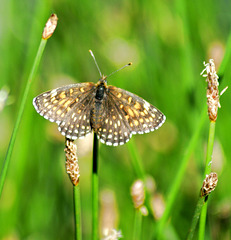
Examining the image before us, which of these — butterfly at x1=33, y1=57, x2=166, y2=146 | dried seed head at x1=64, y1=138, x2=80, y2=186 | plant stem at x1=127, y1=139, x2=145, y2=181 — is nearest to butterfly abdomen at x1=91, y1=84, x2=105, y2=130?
butterfly at x1=33, y1=57, x2=166, y2=146

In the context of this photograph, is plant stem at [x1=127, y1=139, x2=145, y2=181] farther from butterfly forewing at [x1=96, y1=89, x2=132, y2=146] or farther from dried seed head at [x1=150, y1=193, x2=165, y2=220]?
dried seed head at [x1=150, y1=193, x2=165, y2=220]

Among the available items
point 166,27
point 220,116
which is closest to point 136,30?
point 166,27

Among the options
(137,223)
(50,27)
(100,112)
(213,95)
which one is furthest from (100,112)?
(213,95)

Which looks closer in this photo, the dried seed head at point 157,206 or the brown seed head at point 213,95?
the brown seed head at point 213,95

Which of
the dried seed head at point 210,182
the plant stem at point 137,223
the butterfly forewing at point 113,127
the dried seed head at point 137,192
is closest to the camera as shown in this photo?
the dried seed head at point 210,182

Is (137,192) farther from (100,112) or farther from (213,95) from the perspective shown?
(100,112)

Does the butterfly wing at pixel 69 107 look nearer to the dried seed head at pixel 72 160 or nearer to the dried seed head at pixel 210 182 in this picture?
the dried seed head at pixel 72 160

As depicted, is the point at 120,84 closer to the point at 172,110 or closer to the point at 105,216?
the point at 172,110

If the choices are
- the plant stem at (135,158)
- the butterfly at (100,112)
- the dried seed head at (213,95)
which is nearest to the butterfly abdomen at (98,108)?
the butterfly at (100,112)
